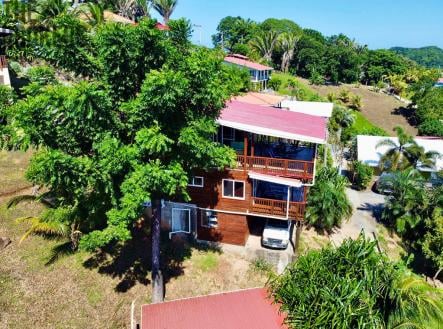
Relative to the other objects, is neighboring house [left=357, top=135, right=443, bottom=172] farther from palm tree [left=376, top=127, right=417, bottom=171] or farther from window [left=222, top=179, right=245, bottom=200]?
window [left=222, top=179, right=245, bottom=200]

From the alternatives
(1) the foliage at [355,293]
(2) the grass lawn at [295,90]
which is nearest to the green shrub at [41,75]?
(1) the foliage at [355,293]

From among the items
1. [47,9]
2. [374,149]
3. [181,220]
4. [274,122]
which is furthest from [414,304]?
[47,9]

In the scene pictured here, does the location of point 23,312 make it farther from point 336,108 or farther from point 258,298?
point 336,108

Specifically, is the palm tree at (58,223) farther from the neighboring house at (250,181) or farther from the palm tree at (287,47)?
the palm tree at (287,47)

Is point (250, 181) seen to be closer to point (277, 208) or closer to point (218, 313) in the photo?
point (277, 208)

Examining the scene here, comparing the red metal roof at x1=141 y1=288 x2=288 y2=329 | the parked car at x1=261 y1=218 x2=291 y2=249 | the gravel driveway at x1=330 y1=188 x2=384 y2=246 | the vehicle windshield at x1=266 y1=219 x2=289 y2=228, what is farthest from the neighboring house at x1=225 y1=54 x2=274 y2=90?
the red metal roof at x1=141 y1=288 x2=288 y2=329

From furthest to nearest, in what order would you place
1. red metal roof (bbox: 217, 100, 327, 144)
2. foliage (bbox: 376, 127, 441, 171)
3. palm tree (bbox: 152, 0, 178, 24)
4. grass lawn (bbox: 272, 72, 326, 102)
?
1. palm tree (bbox: 152, 0, 178, 24)
2. grass lawn (bbox: 272, 72, 326, 102)
3. foliage (bbox: 376, 127, 441, 171)
4. red metal roof (bbox: 217, 100, 327, 144)
